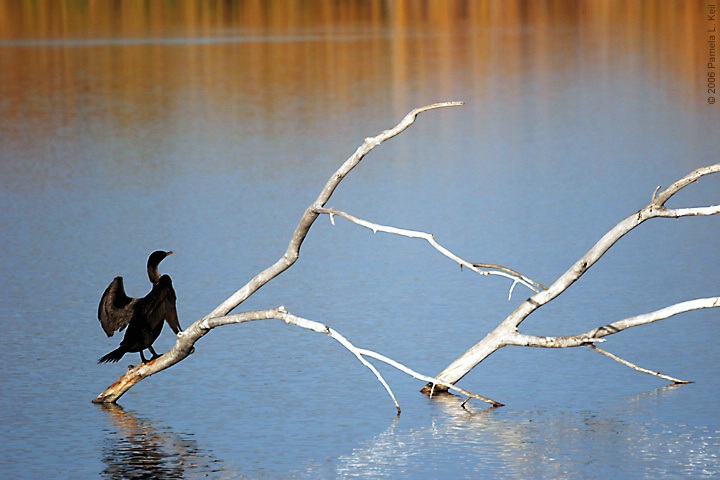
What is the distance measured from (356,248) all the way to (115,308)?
18.8ft

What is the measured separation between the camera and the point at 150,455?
9125mm

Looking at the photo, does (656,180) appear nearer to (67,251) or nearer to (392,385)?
(67,251)

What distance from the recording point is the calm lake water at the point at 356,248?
935 cm

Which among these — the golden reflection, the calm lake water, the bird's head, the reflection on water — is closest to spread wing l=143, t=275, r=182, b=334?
the bird's head

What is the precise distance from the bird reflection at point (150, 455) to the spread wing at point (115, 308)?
67 centimetres

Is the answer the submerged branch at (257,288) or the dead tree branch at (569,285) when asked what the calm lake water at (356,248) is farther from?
Answer: the dead tree branch at (569,285)

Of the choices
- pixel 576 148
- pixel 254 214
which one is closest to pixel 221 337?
pixel 254 214

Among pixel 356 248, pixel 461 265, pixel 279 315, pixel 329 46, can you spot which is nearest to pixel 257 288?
pixel 279 315

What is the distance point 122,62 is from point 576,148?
15402mm

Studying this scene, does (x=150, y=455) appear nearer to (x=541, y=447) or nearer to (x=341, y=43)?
(x=541, y=447)

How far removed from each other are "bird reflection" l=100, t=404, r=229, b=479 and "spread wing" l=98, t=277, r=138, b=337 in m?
0.67

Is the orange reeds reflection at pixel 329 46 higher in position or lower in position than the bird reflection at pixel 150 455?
higher

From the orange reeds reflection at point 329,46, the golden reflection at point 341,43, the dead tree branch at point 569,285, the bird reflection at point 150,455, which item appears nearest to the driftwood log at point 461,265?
the dead tree branch at point 569,285

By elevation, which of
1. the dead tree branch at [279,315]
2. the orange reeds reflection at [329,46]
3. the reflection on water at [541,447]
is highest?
the orange reeds reflection at [329,46]
